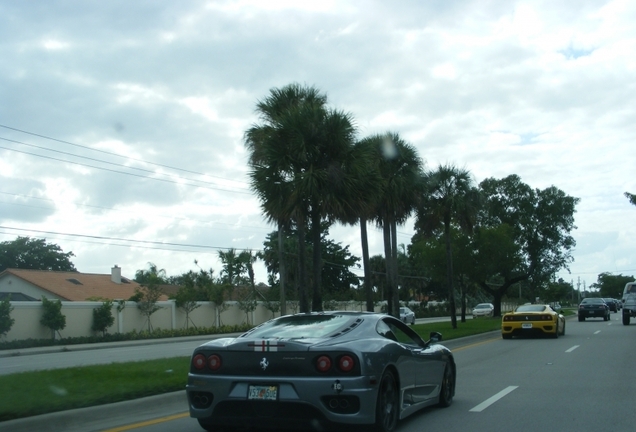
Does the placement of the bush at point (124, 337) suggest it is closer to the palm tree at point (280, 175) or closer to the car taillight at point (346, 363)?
the palm tree at point (280, 175)

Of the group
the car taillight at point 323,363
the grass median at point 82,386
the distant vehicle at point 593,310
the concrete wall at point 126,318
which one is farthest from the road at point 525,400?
the distant vehicle at point 593,310

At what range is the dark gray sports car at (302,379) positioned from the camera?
674 cm

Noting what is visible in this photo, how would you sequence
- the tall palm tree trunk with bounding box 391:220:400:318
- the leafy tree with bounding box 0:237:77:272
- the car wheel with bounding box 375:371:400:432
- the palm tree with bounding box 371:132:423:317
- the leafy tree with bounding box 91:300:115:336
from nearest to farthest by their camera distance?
the car wheel with bounding box 375:371:400:432
the palm tree with bounding box 371:132:423:317
the tall palm tree trunk with bounding box 391:220:400:318
the leafy tree with bounding box 91:300:115:336
the leafy tree with bounding box 0:237:77:272

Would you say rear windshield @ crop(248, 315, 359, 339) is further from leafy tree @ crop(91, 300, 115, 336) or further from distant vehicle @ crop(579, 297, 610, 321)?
distant vehicle @ crop(579, 297, 610, 321)

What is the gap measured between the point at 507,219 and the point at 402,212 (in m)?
33.5

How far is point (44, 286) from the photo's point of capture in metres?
47.8

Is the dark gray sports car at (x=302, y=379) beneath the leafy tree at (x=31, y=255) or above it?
beneath

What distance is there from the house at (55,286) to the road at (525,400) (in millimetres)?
35876

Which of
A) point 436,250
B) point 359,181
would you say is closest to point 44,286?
point 436,250

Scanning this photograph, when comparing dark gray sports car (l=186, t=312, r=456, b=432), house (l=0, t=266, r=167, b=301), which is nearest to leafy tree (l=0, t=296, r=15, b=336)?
house (l=0, t=266, r=167, b=301)

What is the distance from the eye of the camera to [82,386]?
32.7 feet

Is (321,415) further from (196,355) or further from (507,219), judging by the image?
(507,219)

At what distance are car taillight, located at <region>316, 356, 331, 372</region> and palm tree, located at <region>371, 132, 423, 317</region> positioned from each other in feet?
72.7

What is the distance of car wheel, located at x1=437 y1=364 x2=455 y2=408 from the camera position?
9484mm
